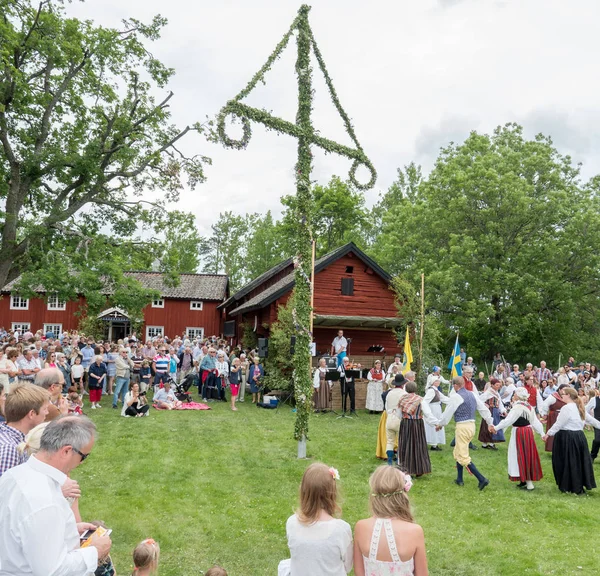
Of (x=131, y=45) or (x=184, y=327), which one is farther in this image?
(x=184, y=327)

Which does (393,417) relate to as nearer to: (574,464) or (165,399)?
(574,464)

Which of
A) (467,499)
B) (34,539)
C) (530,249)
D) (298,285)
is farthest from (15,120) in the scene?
(530,249)

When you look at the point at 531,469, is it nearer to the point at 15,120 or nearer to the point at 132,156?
the point at 132,156

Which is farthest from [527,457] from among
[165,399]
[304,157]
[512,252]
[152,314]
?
[152,314]

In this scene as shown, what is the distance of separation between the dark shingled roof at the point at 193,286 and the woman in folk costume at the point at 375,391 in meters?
25.7

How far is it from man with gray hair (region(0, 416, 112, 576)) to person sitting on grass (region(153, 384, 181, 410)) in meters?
14.5

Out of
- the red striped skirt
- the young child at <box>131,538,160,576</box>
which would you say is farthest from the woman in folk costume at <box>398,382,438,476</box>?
the young child at <box>131,538,160,576</box>

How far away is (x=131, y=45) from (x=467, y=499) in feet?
64.4

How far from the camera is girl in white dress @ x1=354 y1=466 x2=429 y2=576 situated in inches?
135

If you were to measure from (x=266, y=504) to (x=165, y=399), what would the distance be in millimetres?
9614

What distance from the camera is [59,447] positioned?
2967 millimetres

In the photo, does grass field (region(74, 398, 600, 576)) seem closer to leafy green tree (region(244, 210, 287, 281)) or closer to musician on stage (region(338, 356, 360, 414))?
musician on stage (region(338, 356, 360, 414))

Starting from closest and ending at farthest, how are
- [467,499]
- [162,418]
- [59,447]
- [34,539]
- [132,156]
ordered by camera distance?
1. [34,539]
2. [59,447]
3. [467,499]
4. [162,418]
5. [132,156]

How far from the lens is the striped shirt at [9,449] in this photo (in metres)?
3.96
